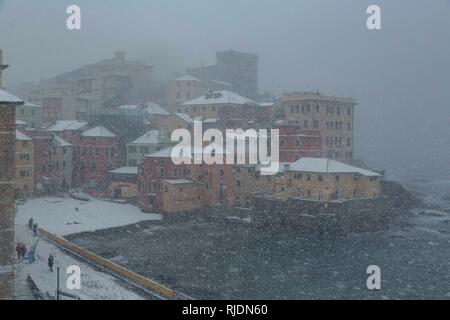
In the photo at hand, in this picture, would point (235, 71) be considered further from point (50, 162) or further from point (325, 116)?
point (50, 162)

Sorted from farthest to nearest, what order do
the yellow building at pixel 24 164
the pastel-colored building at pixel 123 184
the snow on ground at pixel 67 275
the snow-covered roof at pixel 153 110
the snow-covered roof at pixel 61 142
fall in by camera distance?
the snow-covered roof at pixel 153 110
the snow-covered roof at pixel 61 142
the pastel-colored building at pixel 123 184
the yellow building at pixel 24 164
the snow on ground at pixel 67 275

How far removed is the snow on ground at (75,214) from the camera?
41.9m

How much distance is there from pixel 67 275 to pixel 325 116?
45076 mm

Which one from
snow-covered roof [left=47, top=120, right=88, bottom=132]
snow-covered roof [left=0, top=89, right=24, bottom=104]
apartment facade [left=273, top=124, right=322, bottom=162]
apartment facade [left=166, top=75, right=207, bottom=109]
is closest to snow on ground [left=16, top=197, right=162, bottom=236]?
snow-covered roof [left=47, top=120, right=88, bottom=132]

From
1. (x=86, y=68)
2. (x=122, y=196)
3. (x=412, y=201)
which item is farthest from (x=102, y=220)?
(x=86, y=68)

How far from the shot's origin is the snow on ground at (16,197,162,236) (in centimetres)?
4191

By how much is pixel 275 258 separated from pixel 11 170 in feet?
68.5

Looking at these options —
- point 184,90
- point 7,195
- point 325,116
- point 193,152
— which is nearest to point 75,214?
point 193,152

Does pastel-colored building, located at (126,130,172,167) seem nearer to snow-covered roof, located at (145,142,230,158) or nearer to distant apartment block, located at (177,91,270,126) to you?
snow-covered roof, located at (145,142,230,158)

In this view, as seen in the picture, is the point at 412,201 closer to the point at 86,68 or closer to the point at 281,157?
the point at 281,157

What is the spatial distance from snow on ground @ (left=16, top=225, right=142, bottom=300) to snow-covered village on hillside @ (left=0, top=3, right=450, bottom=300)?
5.6 inches

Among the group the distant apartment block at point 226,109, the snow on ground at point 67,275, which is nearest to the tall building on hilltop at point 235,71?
the distant apartment block at point 226,109

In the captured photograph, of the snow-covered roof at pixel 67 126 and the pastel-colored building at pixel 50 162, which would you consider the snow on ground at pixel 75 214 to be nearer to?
the pastel-colored building at pixel 50 162

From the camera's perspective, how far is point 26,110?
7075 cm
